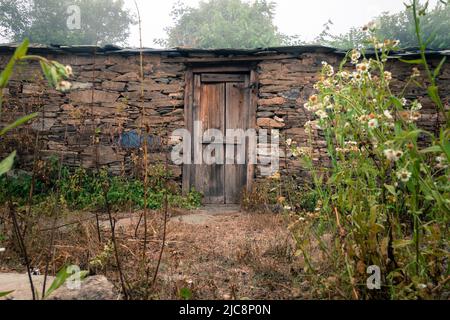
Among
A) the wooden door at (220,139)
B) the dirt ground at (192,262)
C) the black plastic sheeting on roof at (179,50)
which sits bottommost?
the dirt ground at (192,262)

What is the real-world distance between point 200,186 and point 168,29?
16390 mm

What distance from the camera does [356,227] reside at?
5.22 ft

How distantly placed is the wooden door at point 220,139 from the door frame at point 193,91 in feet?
0.11

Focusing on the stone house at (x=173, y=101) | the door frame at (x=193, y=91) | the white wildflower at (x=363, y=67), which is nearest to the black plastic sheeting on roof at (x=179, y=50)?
the stone house at (x=173, y=101)

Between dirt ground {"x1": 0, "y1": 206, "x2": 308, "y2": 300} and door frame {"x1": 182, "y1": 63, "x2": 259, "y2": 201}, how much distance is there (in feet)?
7.14

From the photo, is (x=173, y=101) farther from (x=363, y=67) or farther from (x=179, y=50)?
(x=363, y=67)

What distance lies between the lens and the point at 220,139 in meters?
6.02

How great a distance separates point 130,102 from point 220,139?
1801 mm

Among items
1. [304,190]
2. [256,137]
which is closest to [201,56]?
[256,137]

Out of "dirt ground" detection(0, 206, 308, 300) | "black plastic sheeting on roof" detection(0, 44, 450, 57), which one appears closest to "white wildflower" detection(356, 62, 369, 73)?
"dirt ground" detection(0, 206, 308, 300)

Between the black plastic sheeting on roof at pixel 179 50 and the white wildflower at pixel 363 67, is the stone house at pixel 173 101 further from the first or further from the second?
the white wildflower at pixel 363 67

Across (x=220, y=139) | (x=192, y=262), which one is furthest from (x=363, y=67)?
(x=220, y=139)

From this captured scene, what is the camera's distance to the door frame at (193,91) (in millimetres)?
5840
